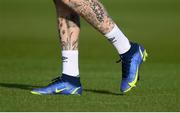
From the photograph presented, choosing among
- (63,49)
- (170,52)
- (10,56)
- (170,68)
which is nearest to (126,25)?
(170,52)

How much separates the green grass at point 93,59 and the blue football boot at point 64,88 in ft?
0.35

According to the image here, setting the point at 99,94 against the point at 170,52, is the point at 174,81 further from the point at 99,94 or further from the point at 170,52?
the point at 170,52

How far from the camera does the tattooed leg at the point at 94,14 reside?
6480 mm

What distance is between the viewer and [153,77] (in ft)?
28.8

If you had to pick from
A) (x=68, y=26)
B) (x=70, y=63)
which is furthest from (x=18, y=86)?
(x=68, y=26)

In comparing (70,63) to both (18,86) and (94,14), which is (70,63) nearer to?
(94,14)

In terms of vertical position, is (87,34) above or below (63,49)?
below

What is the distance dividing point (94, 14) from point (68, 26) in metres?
0.28

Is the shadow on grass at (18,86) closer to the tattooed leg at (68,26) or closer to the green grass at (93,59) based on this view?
the green grass at (93,59)

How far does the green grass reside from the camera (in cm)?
611

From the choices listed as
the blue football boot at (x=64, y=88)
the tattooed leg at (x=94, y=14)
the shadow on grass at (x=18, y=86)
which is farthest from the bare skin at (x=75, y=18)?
the shadow on grass at (x=18, y=86)

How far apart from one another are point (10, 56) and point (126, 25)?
24.1 feet

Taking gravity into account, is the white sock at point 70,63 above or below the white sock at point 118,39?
below

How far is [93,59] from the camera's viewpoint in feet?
40.8
